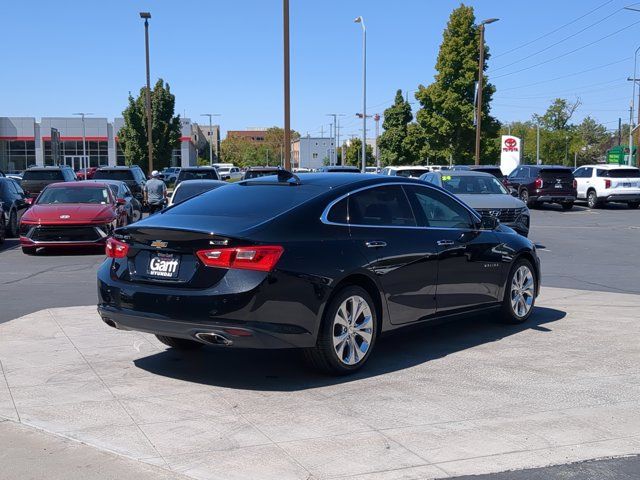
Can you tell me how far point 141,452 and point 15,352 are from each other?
3.05m

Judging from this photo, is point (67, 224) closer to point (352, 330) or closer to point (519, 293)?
point (519, 293)

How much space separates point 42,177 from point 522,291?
22455 mm

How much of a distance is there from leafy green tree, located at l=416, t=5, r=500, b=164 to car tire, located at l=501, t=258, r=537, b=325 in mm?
42053

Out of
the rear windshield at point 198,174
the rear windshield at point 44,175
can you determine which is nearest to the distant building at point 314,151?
the rear windshield at point 198,174

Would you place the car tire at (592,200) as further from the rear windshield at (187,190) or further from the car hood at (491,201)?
the rear windshield at (187,190)

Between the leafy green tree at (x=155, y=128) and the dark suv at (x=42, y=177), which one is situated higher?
the leafy green tree at (x=155, y=128)

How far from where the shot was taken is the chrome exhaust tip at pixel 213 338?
18.2 feet

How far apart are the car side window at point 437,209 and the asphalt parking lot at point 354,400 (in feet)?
3.96

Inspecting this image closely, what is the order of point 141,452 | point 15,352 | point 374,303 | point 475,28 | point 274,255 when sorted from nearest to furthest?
point 141,452 → point 274,255 → point 374,303 → point 15,352 → point 475,28

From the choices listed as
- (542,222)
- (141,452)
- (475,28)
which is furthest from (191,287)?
(475,28)

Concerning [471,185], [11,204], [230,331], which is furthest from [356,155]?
[230,331]

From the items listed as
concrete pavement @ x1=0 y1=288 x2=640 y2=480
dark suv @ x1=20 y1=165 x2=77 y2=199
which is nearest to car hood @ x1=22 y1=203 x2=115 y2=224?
concrete pavement @ x1=0 y1=288 x2=640 y2=480

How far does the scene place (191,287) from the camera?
18.5ft

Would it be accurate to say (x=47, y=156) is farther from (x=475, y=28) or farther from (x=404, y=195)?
(x=404, y=195)
